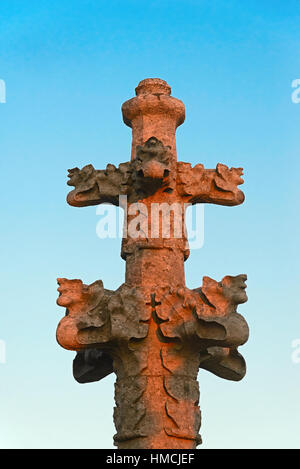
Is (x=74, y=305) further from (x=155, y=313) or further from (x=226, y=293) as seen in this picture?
(x=226, y=293)

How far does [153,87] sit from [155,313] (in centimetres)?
371

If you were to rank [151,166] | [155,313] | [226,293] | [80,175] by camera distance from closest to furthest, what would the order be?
[226,293]
[155,313]
[151,166]
[80,175]

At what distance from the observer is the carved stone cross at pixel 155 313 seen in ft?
37.7

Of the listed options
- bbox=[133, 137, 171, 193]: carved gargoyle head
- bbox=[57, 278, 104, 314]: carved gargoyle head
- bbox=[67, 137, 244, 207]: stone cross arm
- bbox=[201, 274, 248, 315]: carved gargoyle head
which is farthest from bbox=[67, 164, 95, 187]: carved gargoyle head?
bbox=[201, 274, 248, 315]: carved gargoyle head

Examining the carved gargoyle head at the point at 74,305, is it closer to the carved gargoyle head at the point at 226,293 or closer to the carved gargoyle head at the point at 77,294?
the carved gargoyle head at the point at 77,294

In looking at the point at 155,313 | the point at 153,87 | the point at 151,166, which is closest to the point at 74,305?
the point at 155,313

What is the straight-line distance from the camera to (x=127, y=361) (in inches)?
466

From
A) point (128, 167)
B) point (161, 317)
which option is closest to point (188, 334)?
point (161, 317)

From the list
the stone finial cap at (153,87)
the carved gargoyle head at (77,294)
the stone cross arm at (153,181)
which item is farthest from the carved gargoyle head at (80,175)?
the carved gargoyle head at (77,294)

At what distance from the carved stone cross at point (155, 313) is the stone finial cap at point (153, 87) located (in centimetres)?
44

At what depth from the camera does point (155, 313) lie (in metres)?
11.9

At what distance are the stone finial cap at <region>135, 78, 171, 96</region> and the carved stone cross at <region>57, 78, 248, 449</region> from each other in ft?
1.46

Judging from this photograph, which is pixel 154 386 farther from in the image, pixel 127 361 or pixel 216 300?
pixel 216 300
